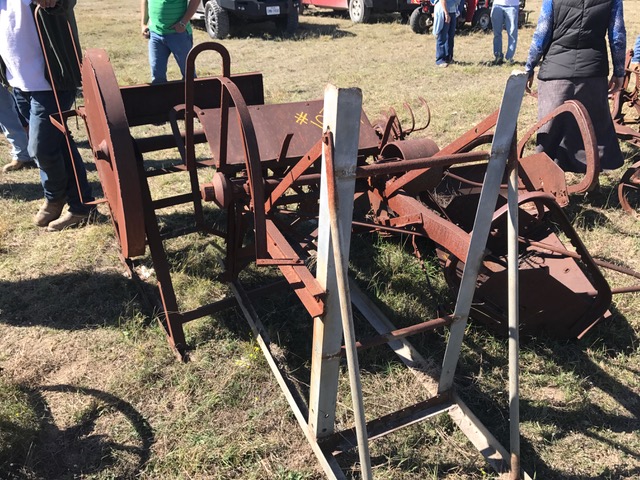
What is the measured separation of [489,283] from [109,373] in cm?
204

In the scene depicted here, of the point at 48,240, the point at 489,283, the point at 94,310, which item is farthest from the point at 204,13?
the point at 489,283

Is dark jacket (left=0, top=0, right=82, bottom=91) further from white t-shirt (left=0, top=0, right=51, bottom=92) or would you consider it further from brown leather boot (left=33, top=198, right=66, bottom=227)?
brown leather boot (left=33, top=198, right=66, bottom=227)

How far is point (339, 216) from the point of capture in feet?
5.42

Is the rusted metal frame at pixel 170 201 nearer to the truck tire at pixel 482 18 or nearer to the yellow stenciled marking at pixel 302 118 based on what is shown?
the yellow stenciled marking at pixel 302 118

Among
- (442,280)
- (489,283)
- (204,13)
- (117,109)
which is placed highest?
(204,13)

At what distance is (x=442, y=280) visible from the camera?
135 inches

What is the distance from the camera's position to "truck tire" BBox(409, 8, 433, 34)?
11.9 metres

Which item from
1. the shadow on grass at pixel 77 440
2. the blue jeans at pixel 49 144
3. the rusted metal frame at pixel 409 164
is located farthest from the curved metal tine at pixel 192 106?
the shadow on grass at pixel 77 440

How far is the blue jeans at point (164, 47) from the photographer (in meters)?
5.28

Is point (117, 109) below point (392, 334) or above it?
above

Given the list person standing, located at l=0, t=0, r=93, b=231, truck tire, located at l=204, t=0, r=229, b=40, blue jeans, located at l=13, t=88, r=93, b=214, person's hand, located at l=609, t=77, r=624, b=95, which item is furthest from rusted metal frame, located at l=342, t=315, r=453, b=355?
truck tire, located at l=204, t=0, r=229, b=40

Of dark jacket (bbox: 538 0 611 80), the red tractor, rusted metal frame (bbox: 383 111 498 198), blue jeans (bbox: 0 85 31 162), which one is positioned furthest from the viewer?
the red tractor

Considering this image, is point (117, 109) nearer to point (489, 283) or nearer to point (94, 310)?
point (94, 310)

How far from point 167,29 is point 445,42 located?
17.9ft
